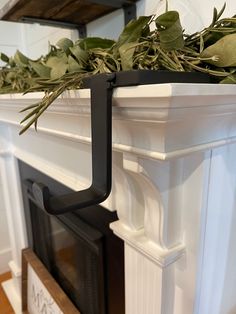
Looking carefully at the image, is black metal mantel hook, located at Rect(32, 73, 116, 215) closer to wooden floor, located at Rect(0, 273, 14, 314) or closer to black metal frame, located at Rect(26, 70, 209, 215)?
black metal frame, located at Rect(26, 70, 209, 215)

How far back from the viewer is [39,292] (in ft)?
4.39

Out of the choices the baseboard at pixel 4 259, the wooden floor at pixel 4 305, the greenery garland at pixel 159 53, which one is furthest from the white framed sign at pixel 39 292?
the greenery garland at pixel 159 53

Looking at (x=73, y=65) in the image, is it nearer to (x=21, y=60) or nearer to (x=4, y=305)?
(x=21, y=60)

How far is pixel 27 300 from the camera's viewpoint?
59.9 inches

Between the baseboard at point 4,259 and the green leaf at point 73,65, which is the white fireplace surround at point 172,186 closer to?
the green leaf at point 73,65

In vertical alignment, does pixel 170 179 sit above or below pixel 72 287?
above

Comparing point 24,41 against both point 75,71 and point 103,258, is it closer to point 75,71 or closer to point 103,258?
point 75,71

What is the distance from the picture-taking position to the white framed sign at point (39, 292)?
1.17m

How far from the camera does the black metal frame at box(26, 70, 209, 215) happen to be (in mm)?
402

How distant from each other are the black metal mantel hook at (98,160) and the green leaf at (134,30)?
0.10m

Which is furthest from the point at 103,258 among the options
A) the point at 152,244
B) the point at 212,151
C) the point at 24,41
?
the point at 24,41

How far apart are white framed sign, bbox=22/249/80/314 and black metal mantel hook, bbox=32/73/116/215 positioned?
898 mm

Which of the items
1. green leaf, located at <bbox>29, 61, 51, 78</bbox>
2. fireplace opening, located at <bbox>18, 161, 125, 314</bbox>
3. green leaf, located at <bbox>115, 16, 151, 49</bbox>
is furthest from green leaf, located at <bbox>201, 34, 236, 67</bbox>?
fireplace opening, located at <bbox>18, 161, 125, 314</bbox>

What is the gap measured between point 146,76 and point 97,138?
0.47ft
